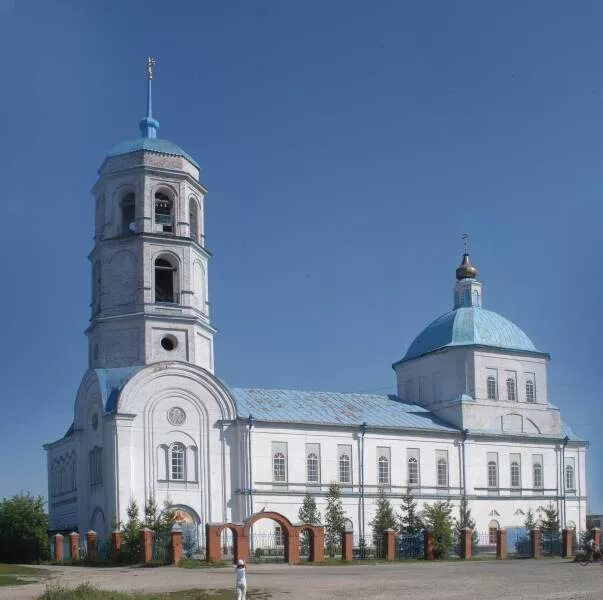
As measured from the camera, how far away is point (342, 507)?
45438mm

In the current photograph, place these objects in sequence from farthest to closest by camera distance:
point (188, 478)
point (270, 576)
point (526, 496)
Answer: point (526, 496) < point (188, 478) < point (270, 576)

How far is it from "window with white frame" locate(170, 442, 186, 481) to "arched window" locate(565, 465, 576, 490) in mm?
19562

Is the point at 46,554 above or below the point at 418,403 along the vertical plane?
below

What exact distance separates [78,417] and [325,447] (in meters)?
10.0

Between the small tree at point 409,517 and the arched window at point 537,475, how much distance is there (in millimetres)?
7237

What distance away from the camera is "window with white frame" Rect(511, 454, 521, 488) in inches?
1987

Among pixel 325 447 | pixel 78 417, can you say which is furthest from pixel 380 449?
pixel 78 417

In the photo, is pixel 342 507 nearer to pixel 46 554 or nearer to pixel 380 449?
pixel 380 449

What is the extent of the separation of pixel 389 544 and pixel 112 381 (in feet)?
39.2

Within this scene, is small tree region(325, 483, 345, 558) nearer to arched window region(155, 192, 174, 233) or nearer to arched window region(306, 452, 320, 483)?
arched window region(306, 452, 320, 483)

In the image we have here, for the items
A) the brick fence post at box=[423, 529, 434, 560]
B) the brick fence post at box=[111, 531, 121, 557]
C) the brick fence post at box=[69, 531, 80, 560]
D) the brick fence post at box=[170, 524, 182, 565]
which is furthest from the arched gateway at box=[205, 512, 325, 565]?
the brick fence post at box=[69, 531, 80, 560]

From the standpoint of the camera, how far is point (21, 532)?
45.2 m

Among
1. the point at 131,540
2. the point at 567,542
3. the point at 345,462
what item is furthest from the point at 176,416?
the point at 567,542

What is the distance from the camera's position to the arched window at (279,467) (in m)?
44.4
